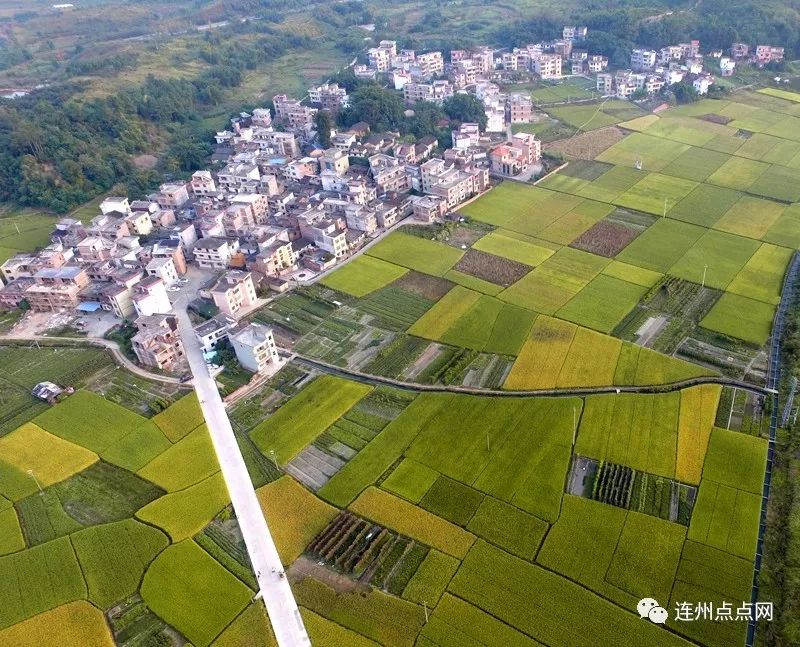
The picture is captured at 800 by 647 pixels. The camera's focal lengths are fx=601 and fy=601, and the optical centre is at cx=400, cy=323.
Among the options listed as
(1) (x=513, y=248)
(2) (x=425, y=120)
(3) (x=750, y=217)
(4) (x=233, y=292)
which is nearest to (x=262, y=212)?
(4) (x=233, y=292)

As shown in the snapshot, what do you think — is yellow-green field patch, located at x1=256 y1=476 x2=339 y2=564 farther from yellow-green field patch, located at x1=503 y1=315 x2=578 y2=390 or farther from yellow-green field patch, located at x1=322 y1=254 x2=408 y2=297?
yellow-green field patch, located at x1=322 y1=254 x2=408 y2=297

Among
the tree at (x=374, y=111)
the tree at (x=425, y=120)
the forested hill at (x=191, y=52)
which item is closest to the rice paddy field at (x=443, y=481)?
the tree at (x=425, y=120)

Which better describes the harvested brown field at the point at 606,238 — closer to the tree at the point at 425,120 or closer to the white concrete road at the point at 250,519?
the tree at the point at 425,120

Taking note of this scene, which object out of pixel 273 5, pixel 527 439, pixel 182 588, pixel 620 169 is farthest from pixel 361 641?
pixel 273 5

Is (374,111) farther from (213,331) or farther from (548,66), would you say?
(213,331)
